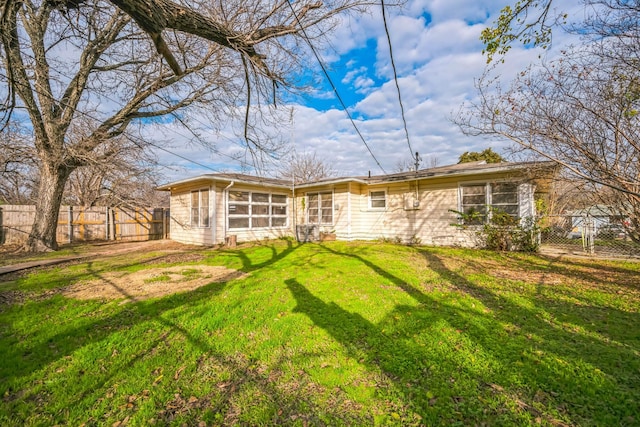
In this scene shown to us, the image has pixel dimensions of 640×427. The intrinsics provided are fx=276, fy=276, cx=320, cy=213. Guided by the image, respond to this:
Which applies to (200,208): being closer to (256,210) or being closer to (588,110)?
(256,210)

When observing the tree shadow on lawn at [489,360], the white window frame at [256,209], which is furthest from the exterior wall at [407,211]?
the tree shadow on lawn at [489,360]

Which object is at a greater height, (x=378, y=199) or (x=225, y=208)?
(x=378, y=199)

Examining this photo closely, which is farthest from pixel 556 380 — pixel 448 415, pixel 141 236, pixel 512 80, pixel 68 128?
pixel 141 236

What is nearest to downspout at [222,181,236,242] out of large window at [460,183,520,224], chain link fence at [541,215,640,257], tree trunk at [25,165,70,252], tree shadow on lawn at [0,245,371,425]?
tree trunk at [25,165,70,252]

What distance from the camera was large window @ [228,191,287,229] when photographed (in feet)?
36.9

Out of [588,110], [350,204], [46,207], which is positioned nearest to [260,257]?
[350,204]

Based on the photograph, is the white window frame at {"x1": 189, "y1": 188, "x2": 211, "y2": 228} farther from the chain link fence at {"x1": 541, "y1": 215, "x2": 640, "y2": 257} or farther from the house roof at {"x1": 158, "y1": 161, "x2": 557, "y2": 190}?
the chain link fence at {"x1": 541, "y1": 215, "x2": 640, "y2": 257}

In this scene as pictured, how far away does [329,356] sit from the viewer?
2.74 meters

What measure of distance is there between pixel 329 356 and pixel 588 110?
5.46m

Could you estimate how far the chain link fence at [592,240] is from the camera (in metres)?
7.02

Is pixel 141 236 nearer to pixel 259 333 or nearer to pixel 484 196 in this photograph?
pixel 259 333

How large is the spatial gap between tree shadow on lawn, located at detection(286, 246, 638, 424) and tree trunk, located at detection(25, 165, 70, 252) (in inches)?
387

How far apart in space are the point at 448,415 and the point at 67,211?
607 inches

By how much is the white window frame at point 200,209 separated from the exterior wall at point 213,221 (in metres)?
0.11
